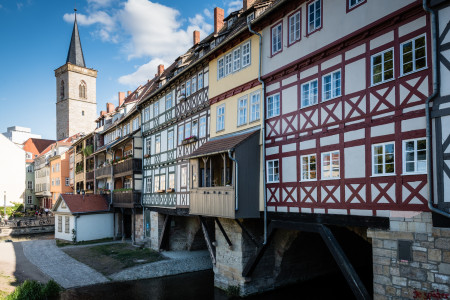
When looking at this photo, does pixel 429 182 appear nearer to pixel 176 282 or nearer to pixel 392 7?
pixel 392 7

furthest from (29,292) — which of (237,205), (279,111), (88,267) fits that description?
(279,111)

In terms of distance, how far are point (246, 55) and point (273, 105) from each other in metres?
2.95

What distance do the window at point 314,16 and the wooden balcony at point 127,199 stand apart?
19638mm

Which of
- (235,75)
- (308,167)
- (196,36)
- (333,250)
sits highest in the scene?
(196,36)

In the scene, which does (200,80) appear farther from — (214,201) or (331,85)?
(331,85)

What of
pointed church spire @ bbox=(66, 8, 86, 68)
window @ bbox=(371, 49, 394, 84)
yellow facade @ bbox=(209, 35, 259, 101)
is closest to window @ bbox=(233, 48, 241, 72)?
yellow facade @ bbox=(209, 35, 259, 101)

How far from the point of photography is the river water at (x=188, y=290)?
16.5m

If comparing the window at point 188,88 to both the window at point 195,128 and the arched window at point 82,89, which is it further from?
the arched window at point 82,89

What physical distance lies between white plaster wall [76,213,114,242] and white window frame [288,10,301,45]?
25.5 metres

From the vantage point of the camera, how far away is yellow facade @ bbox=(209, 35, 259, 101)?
596 inches

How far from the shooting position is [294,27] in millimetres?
13133

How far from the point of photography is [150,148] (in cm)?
2733

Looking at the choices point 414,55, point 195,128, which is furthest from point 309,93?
point 195,128

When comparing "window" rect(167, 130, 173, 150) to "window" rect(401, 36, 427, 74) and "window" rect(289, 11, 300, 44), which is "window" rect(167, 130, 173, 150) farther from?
"window" rect(401, 36, 427, 74)
